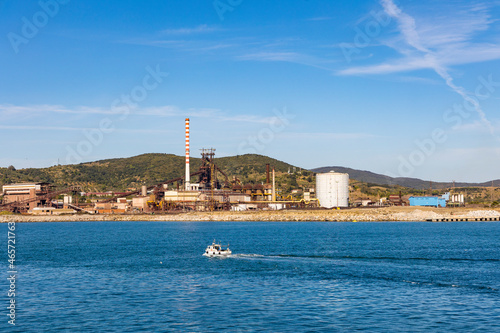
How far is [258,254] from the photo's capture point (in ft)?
252

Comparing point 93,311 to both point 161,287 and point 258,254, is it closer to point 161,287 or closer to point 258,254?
point 161,287

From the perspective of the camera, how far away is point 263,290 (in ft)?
162

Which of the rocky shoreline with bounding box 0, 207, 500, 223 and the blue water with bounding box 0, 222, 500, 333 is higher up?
the rocky shoreline with bounding box 0, 207, 500, 223

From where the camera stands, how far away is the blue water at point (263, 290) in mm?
37537

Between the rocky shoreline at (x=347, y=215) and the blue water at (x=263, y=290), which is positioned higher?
the rocky shoreline at (x=347, y=215)

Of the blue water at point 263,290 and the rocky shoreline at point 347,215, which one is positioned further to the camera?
the rocky shoreline at point 347,215

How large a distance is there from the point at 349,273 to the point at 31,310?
3331 cm

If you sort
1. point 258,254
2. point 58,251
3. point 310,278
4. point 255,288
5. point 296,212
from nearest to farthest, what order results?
1. point 255,288
2. point 310,278
3. point 258,254
4. point 58,251
5. point 296,212

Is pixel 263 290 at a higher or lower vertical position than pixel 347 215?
lower

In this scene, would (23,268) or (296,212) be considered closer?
(23,268)

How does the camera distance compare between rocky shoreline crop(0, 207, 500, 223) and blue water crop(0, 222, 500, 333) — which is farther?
rocky shoreline crop(0, 207, 500, 223)

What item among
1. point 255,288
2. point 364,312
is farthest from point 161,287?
point 364,312

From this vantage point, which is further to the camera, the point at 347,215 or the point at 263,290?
the point at 347,215

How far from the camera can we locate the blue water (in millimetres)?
37537
